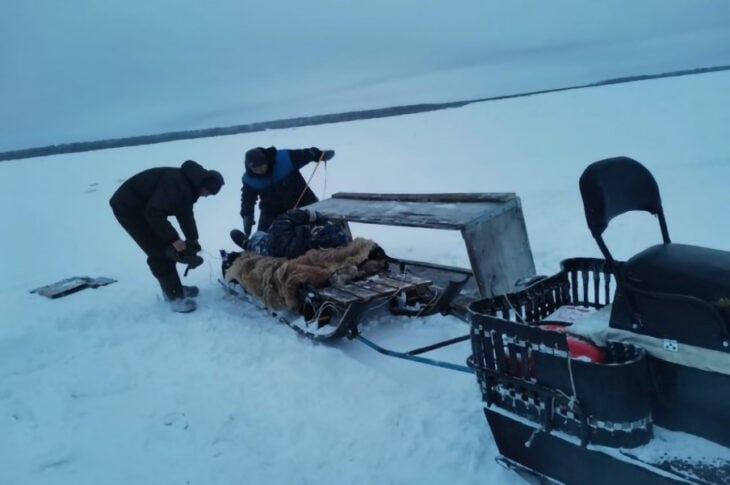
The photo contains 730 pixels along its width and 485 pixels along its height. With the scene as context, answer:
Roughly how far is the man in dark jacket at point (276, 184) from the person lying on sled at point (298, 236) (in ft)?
3.37

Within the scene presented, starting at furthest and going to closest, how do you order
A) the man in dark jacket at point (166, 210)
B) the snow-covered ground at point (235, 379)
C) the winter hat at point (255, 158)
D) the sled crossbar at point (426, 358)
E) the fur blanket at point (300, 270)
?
the winter hat at point (255, 158), the man in dark jacket at point (166, 210), the fur blanket at point (300, 270), the sled crossbar at point (426, 358), the snow-covered ground at point (235, 379)

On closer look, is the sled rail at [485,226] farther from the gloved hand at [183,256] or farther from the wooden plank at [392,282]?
the gloved hand at [183,256]

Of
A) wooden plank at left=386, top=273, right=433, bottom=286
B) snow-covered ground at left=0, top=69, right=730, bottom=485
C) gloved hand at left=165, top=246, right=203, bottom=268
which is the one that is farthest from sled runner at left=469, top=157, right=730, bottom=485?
gloved hand at left=165, top=246, right=203, bottom=268

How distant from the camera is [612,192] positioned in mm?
2176

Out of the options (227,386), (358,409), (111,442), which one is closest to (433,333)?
(358,409)

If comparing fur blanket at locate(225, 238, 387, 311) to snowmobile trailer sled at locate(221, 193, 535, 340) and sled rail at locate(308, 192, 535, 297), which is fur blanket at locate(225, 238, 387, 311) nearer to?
snowmobile trailer sled at locate(221, 193, 535, 340)

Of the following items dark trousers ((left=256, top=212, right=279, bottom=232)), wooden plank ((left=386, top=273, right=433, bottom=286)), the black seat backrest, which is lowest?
wooden plank ((left=386, top=273, right=433, bottom=286))

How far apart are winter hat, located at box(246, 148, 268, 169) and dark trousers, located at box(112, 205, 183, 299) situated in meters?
1.32

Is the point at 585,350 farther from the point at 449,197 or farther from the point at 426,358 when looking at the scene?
the point at 449,197

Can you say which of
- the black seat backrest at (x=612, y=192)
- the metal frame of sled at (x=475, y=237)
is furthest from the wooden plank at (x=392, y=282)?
A: the black seat backrest at (x=612, y=192)

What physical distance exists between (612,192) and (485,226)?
181 centimetres

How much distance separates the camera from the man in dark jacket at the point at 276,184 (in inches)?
235

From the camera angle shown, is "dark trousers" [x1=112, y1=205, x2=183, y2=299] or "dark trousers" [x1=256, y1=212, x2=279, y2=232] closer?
"dark trousers" [x1=112, y1=205, x2=183, y2=299]

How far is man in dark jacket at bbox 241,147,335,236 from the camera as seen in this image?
5.97 m
